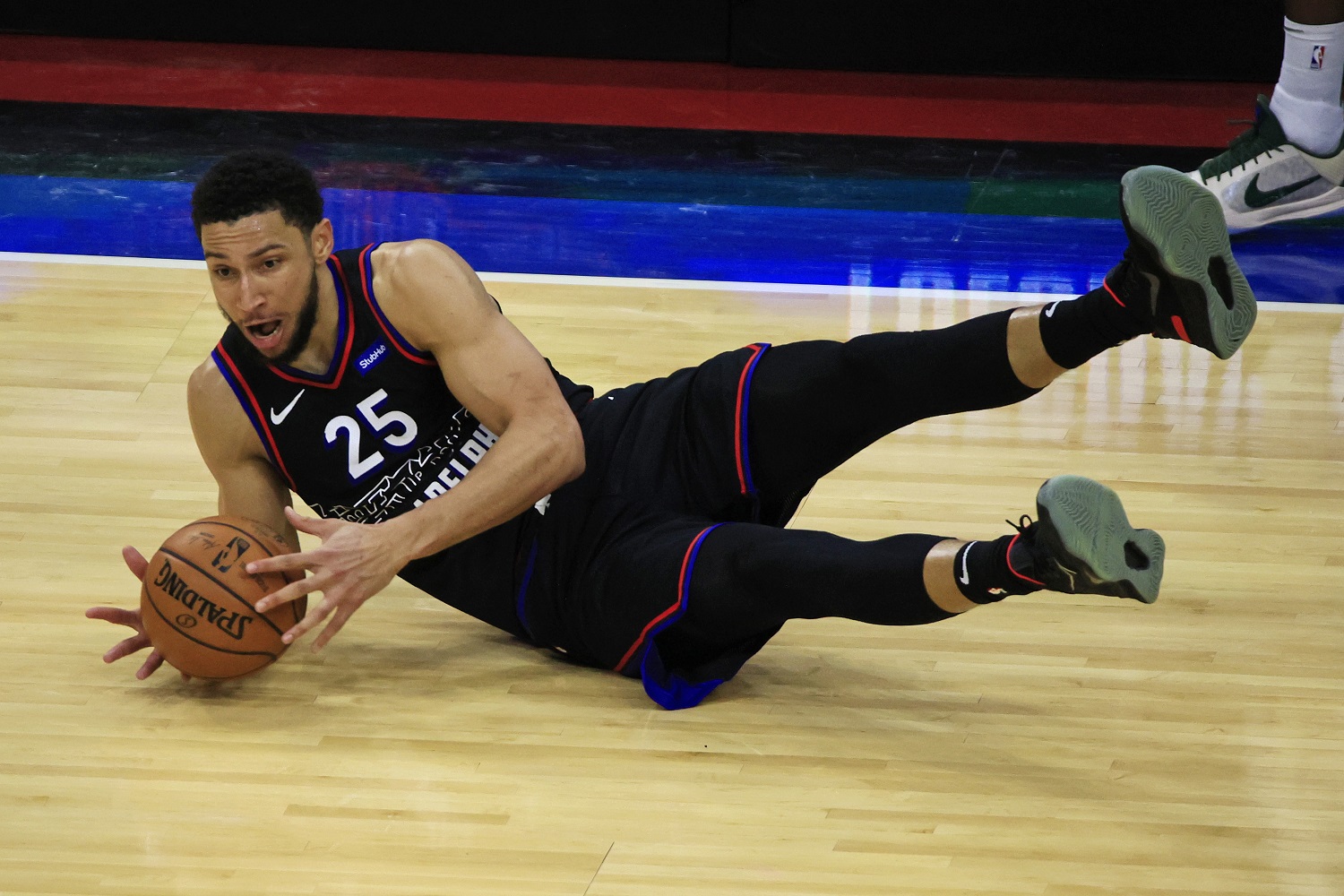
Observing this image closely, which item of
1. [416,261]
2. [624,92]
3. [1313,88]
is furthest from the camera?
[624,92]

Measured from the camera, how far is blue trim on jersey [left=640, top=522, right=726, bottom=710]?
2.39 m

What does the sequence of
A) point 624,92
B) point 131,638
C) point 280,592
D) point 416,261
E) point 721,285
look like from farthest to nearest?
point 624,92 → point 721,285 → point 131,638 → point 416,261 → point 280,592

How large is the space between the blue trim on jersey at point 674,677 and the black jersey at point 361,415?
411 mm

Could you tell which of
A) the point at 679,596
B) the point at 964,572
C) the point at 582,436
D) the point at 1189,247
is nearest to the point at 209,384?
the point at 582,436

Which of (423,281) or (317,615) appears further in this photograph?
(423,281)

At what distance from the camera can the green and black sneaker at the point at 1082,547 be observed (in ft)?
6.67

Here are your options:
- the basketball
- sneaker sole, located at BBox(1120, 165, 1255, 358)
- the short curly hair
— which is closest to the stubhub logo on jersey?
the short curly hair

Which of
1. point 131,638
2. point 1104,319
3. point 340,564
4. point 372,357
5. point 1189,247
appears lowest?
point 131,638

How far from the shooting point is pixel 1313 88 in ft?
15.1

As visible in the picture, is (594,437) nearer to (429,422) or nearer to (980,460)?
(429,422)

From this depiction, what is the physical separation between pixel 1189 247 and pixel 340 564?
134 centimetres

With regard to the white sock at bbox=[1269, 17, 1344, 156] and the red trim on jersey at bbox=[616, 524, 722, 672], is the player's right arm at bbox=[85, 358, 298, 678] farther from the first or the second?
the white sock at bbox=[1269, 17, 1344, 156]

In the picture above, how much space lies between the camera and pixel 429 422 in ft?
8.25

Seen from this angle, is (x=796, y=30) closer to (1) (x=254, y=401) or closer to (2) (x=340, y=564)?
(1) (x=254, y=401)
